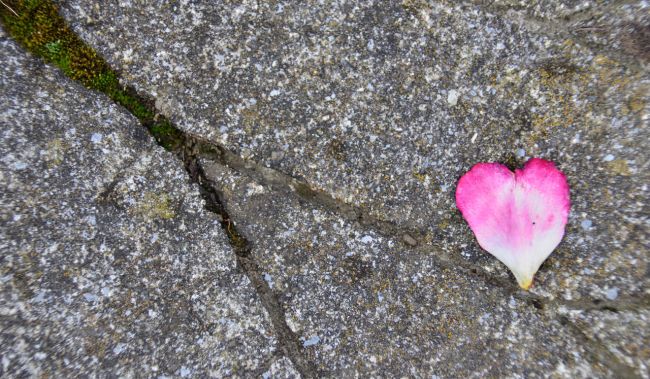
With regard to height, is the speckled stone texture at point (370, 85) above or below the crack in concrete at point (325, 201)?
above

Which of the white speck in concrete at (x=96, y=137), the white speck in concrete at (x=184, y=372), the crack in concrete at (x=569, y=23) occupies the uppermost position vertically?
the crack in concrete at (x=569, y=23)

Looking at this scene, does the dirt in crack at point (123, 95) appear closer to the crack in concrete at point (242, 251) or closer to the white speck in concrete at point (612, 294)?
the crack in concrete at point (242, 251)

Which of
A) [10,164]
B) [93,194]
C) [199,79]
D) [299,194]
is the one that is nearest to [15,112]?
[10,164]

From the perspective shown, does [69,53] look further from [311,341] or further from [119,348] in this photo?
[311,341]

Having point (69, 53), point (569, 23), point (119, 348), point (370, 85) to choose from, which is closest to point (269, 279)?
point (119, 348)

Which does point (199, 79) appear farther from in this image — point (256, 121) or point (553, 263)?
point (553, 263)

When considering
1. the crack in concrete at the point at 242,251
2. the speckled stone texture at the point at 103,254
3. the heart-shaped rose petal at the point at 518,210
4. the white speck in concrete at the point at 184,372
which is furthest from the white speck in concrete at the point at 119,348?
the heart-shaped rose petal at the point at 518,210
